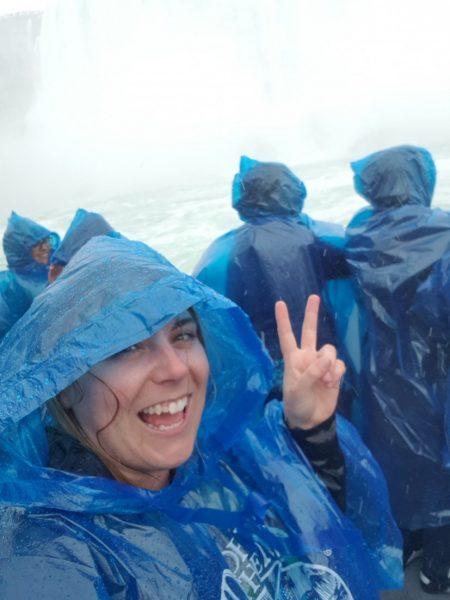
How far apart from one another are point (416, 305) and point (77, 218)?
6.63ft

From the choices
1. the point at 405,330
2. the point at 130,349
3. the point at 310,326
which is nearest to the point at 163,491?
the point at 130,349

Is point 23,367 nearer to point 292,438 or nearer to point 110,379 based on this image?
point 110,379

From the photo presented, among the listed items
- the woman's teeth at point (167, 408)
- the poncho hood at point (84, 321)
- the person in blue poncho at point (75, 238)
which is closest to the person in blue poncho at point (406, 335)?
the poncho hood at point (84, 321)

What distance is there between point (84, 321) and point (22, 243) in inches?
120

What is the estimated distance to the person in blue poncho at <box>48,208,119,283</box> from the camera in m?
2.83

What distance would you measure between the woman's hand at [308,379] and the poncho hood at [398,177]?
3.21 ft

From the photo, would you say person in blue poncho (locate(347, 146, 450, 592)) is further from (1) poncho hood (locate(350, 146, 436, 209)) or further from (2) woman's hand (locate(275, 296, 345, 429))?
(2) woman's hand (locate(275, 296, 345, 429))

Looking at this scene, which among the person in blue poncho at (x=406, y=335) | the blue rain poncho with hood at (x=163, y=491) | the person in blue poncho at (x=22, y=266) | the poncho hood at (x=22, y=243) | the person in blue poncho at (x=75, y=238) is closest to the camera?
the blue rain poncho with hood at (x=163, y=491)

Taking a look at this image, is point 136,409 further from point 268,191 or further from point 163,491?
point 268,191

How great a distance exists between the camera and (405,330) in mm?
1881

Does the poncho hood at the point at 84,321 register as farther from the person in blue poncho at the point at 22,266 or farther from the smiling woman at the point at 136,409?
the person in blue poncho at the point at 22,266

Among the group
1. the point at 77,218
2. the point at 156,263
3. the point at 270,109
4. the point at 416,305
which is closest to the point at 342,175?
the point at 77,218

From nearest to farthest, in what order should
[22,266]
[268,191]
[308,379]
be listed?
[308,379]
[268,191]
[22,266]

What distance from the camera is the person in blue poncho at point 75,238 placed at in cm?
283
